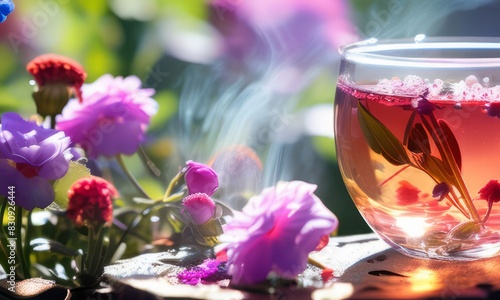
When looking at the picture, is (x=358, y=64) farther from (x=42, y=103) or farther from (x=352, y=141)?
(x=42, y=103)

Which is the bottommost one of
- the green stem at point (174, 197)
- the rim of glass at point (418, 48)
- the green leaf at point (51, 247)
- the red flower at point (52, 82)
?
the green leaf at point (51, 247)

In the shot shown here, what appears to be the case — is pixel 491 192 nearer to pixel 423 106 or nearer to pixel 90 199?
pixel 423 106

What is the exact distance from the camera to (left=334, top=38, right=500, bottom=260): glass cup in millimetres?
708

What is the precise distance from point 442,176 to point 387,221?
0.08 m

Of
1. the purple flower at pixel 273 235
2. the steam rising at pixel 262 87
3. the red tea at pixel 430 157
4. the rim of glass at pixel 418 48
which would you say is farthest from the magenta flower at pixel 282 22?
the purple flower at pixel 273 235

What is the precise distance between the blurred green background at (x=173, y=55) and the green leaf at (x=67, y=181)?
34 cm

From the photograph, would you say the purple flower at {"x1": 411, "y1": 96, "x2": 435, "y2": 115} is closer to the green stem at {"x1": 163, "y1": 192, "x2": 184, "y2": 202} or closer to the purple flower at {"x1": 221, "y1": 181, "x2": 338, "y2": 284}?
the purple flower at {"x1": 221, "y1": 181, "x2": 338, "y2": 284}

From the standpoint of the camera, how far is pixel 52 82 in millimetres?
825

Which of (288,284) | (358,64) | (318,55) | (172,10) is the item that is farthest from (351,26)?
(288,284)

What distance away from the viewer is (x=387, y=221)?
77 cm

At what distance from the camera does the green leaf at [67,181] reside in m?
0.76

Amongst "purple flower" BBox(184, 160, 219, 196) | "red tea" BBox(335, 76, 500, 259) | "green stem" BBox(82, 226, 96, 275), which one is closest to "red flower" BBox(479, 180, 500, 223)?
"red tea" BBox(335, 76, 500, 259)

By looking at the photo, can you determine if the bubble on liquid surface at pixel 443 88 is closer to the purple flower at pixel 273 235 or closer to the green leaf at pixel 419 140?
the green leaf at pixel 419 140

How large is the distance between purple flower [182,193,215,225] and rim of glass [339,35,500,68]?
0.19 metres
